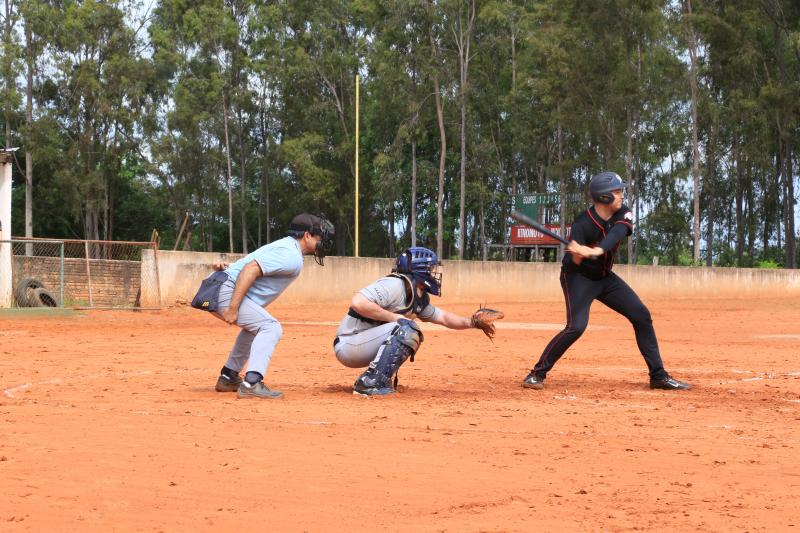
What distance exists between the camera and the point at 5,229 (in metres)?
23.7

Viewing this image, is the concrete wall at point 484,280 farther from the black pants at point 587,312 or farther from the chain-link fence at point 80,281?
the black pants at point 587,312

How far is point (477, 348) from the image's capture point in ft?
52.3

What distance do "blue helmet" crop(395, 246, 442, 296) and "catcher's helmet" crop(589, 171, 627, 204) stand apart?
1685mm

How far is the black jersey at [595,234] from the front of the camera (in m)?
9.80

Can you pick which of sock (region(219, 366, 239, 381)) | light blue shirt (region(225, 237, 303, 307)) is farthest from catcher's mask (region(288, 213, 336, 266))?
sock (region(219, 366, 239, 381))

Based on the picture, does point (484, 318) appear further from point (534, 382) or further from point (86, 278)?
point (86, 278)

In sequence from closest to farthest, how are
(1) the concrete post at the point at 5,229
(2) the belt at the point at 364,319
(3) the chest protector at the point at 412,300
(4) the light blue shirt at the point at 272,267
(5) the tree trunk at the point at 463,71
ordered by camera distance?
(4) the light blue shirt at the point at 272,267
(3) the chest protector at the point at 412,300
(2) the belt at the point at 364,319
(1) the concrete post at the point at 5,229
(5) the tree trunk at the point at 463,71

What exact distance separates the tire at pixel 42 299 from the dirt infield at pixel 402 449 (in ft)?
33.1

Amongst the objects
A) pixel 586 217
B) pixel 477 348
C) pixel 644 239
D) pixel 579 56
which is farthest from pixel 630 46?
pixel 586 217

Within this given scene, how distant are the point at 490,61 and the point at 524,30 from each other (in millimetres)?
3646

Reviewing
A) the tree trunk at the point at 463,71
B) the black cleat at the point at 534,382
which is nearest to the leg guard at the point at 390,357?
the black cleat at the point at 534,382

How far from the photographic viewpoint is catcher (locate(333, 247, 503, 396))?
9.23 meters

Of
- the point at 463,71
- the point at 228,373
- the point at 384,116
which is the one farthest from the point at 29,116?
the point at 228,373

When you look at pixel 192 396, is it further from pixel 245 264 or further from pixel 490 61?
pixel 490 61
